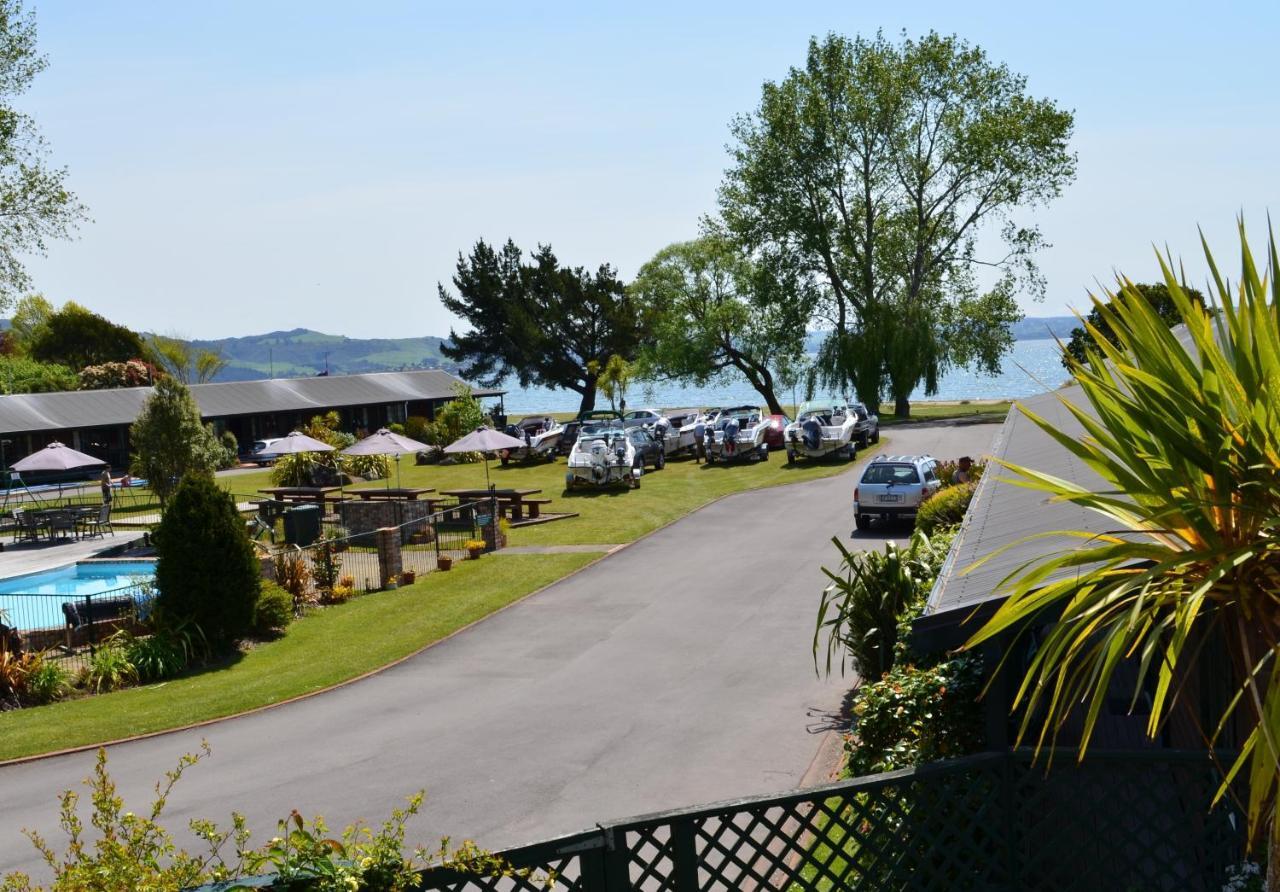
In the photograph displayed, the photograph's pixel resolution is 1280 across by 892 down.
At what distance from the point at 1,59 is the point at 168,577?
2454cm

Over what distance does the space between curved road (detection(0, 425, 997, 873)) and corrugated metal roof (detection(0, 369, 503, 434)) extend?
30527mm

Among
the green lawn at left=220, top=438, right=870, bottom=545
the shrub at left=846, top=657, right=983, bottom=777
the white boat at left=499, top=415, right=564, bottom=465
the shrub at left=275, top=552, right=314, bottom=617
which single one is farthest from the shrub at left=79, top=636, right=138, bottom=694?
the white boat at left=499, top=415, right=564, bottom=465

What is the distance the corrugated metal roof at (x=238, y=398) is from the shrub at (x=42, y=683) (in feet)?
91.1

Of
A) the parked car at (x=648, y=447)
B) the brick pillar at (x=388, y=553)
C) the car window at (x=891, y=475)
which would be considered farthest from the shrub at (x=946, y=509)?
the parked car at (x=648, y=447)

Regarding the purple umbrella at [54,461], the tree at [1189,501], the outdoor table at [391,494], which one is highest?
the tree at [1189,501]

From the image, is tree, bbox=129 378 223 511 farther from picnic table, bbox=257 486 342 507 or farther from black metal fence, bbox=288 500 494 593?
black metal fence, bbox=288 500 494 593

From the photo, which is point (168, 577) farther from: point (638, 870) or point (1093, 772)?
point (1093, 772)

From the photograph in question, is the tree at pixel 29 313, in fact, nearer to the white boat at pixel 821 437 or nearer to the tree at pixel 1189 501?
the white boat at pixel 821 437

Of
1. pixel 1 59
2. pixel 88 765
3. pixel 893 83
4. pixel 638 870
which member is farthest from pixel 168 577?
pixel 893 83

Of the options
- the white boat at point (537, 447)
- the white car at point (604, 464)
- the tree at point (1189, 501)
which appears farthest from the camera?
the white boat at point (537, 447)

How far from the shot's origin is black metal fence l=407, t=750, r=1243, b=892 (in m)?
6.69

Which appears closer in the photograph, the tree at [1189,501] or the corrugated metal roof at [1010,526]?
the tree at [1189,501]

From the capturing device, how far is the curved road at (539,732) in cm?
1216

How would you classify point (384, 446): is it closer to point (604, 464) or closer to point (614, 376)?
point (604, 464)
